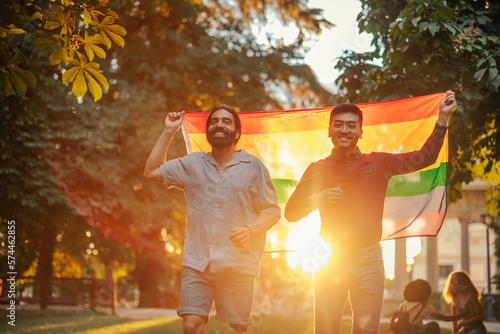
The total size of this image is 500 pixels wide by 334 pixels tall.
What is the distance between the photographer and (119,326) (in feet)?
50.6

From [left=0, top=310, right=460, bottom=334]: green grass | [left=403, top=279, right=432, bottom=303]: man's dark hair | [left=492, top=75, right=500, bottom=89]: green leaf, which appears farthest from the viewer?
[left=0, top=310, right=460, bottom=334]: green grass

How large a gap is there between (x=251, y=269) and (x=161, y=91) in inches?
706

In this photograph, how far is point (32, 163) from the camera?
18156mm

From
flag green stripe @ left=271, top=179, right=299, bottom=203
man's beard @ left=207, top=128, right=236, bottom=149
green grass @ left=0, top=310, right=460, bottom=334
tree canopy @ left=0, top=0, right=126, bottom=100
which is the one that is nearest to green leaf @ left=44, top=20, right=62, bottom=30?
tree canopy @ left=0, top=0, right=126, bottom=100

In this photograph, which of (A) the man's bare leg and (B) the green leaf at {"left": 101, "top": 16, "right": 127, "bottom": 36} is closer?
(A) the man's bare leg

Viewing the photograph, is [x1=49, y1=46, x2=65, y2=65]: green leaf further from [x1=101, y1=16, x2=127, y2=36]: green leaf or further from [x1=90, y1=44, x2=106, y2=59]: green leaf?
[x1=101, y1=16, x2=127, y2=36]: green leaf

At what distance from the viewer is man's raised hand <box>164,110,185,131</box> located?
510 centimetres

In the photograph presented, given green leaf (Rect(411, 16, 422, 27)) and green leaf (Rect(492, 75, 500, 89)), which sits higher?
green leaf (Rect(411, 16, 422, 27))

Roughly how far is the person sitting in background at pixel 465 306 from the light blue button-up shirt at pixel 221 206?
4.43 metres

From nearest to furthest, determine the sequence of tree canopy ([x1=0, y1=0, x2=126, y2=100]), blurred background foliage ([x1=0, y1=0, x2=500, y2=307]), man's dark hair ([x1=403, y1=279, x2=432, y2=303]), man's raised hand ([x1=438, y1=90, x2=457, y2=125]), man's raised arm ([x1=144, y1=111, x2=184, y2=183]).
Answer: man's raised arm ([x1=144, y1=111, x2=184, y2=183]), man's raised hand ([x1=438, y1=90, x2=457, y2=125]), tree canopy ([x1=0, y1=0, x2=126, y2=100]), man's dark hair ([x1=403, y1=279, x2=432, y2=303]), blurred background foliage ([x1=0, y1=0, x2=500, y2=307])

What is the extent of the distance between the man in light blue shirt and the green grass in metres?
8.11

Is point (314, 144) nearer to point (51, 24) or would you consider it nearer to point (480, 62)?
point (51, 24)

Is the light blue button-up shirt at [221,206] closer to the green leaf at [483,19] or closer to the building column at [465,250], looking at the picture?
the green leaf at [483,19]

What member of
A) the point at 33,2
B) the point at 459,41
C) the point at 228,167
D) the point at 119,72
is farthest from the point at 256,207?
the point at 119,72
